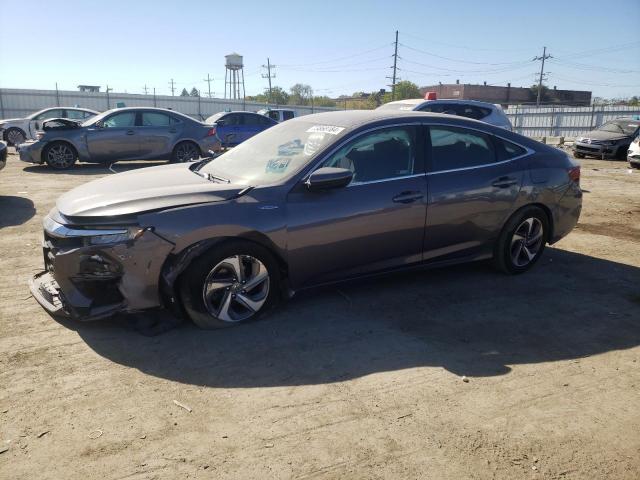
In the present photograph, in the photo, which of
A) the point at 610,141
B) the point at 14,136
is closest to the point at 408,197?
the point at 610,141

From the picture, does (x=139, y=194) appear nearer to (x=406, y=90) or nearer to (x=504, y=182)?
(x=504, y=182)

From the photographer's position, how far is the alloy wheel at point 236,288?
12.8ft

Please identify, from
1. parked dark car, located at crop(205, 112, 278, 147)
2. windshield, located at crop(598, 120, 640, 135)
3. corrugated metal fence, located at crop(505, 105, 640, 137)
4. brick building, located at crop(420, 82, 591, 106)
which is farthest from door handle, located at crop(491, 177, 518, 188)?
brick building, located at crop(420, 82, 591, 106)

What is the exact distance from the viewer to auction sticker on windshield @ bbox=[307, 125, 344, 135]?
446 centimetres

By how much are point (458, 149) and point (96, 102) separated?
33243 mm

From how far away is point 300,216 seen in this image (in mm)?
4078

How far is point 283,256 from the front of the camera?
408 centimetres

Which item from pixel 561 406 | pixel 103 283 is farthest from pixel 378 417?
pixel 103 283

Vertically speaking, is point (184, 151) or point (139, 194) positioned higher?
point (139, 194)

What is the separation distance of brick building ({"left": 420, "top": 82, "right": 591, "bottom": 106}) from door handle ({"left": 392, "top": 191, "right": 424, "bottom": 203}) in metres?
65.4

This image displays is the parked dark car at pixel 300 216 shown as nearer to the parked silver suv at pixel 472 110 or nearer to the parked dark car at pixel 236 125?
the parked silver suv at pixel 472 110

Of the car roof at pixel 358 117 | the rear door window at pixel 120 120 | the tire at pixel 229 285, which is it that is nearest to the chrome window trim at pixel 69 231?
the tire at pixel 229 285

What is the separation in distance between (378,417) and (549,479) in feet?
2.96

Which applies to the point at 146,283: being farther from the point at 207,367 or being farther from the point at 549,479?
the point at 549,479
